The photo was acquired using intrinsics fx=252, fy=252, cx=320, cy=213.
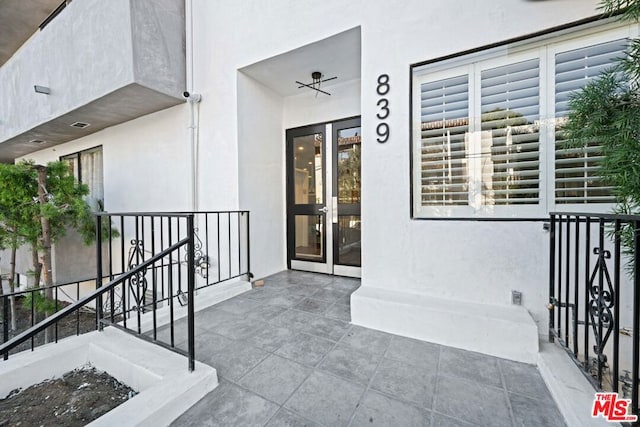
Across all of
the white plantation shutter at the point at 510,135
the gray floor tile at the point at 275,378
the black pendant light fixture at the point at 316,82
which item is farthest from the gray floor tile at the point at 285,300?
the black pendant light fixture at the point at 316,82

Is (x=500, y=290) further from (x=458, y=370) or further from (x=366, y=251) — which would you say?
(x=366, y=251)

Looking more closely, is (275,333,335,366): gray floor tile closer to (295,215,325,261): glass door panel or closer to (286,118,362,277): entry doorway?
(286,118,362,277): entry doorway

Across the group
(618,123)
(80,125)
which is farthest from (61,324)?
(618,123)

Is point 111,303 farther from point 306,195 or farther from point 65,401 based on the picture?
point 306,195

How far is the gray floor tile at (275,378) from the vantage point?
1.45 metres

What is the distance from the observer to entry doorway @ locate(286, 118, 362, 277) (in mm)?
3584

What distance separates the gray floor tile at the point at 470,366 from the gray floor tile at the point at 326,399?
25.9 inches

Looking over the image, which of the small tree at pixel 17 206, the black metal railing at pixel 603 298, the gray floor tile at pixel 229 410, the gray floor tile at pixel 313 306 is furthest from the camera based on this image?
the small tree at pixel 17 206

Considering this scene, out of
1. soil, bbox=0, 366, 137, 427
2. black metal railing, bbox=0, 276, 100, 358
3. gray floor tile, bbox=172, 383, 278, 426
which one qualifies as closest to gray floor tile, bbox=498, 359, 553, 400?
gray floor tile, bbox=172, 383, 278, 426

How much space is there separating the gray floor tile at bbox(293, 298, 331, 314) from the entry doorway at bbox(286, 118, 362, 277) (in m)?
0.97

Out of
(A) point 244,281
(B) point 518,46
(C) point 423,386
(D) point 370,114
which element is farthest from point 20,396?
(B) point 518,46

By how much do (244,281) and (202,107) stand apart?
257 cm

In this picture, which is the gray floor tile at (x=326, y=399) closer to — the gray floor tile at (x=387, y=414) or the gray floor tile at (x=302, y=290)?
the gray floor tile at (x=387, y=414)

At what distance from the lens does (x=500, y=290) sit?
2002 mm
